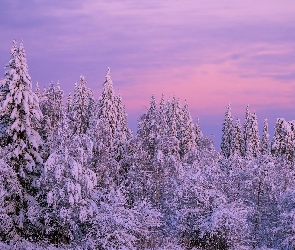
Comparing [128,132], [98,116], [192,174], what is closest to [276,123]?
[128,132]

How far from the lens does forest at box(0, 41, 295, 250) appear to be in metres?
30.4

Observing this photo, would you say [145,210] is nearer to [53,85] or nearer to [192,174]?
[192,174]

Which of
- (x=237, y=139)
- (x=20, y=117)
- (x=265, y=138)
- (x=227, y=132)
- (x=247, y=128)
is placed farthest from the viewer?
(x=265, y=138)

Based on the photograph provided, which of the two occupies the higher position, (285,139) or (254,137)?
(254,137)

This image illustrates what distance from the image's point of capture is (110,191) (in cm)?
3500

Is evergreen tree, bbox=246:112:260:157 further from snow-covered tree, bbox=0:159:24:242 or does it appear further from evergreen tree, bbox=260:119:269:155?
snow-covered tree, bbox=0:159:24:242

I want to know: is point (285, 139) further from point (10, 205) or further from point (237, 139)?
point (10, 205)

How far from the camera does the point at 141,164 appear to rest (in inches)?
1734

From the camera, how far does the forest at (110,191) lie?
3042 cm

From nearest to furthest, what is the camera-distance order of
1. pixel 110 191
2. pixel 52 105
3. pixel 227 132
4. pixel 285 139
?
pixel 110 191
pixel 52 105
pixel 285 139
pixel 227 132

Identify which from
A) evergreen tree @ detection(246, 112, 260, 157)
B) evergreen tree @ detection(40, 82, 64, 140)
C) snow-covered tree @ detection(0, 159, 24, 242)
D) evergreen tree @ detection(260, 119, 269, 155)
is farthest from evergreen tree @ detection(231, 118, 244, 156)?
snow-covered tree @ detection(0, 159, 24, 242)

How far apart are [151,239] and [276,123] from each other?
55.1 metres

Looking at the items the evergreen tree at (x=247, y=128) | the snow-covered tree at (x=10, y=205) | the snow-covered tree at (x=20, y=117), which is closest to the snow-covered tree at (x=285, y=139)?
the evergreen tree at (x=247, y=128)

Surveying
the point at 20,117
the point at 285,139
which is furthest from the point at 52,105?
the point at 285,139
